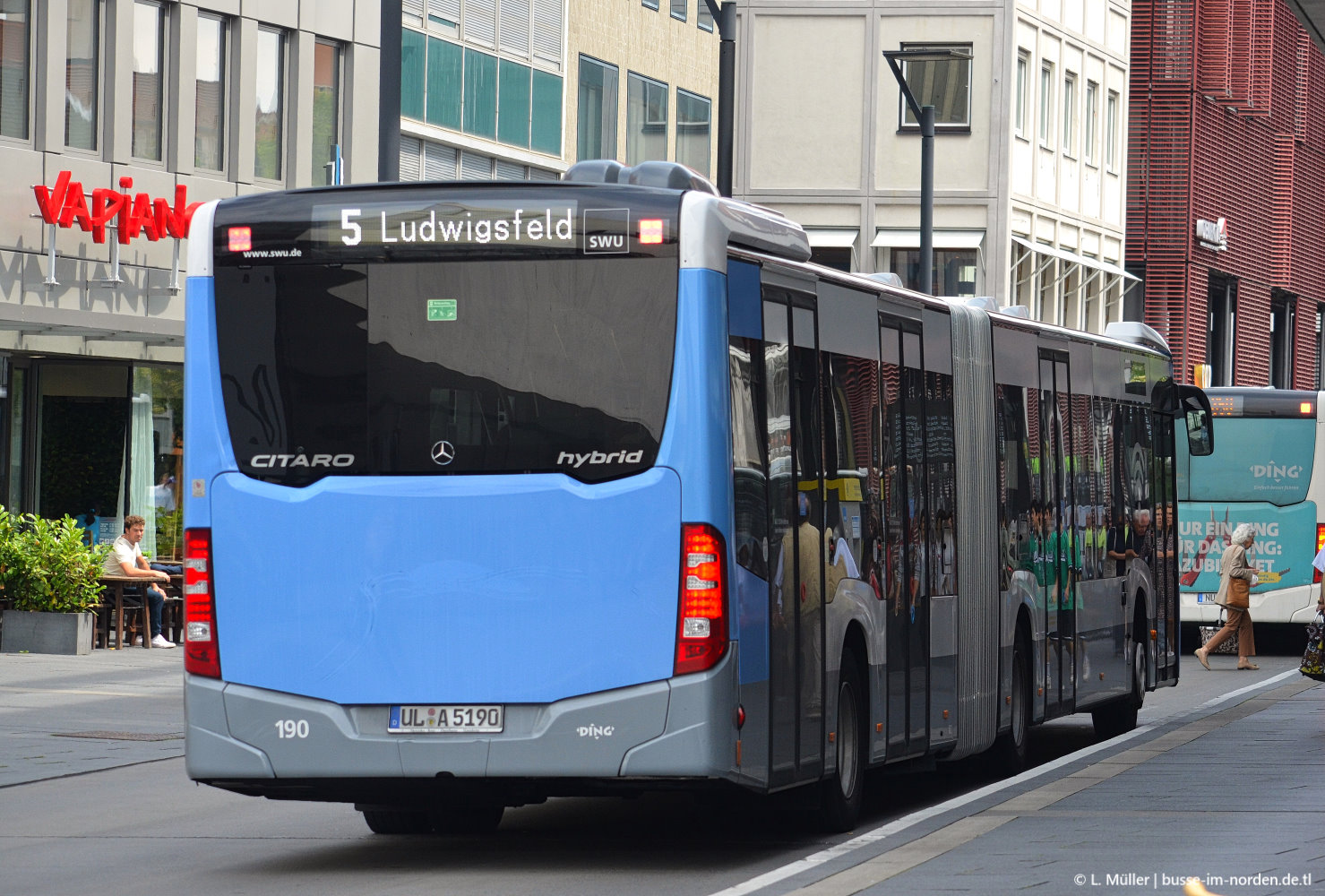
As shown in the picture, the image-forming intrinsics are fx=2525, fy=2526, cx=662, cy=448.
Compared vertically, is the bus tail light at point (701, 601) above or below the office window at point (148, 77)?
below

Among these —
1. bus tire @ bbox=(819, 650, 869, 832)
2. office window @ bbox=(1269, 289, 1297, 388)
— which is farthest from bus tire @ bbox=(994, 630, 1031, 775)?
office window @ bbox=(1269, 289, 1297, 388)

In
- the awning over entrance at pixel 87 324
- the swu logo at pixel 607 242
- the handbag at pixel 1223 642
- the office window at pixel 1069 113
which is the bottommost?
the handbag at pixel 1223 642

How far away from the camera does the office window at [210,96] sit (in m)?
31.2

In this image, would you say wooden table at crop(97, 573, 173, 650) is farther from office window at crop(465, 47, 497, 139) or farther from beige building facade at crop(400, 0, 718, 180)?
office window at crop(465, 47, 497, 139)

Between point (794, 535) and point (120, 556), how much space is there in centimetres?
1559

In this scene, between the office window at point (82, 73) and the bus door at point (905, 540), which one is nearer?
the bus door at point (905, 540)

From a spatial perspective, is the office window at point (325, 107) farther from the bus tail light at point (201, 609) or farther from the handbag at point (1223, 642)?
the bus tail light at point (201, 609)

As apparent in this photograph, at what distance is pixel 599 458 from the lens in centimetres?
1062

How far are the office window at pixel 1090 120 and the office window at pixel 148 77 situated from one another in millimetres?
29975

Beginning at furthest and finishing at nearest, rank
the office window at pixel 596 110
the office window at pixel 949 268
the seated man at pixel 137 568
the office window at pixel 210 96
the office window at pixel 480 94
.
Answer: the office window at pixel 949 268 < the office window at pixel 596 110 < the office window at pixel 480 94 < the office window at pixel 210 96 < the seated man at pixel 137 568

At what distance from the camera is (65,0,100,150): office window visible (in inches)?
1140

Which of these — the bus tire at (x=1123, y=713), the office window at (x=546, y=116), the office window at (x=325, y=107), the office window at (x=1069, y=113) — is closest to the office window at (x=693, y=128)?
the office window at (x=546, y=116)

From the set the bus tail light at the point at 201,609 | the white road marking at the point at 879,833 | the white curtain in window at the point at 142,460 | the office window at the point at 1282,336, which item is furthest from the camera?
the office window at the point at 1282,336

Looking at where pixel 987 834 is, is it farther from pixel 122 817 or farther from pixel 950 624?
pixel 122 817
